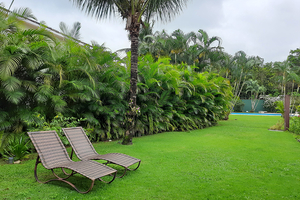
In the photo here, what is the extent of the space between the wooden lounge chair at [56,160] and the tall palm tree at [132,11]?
11.8 feet

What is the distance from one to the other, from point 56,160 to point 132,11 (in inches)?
211

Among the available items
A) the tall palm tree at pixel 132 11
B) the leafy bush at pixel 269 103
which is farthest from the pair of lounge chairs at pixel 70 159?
the leafy bush at pixel 269 103

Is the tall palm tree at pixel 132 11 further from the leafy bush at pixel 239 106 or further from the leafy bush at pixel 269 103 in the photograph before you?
the leafy bush at pixel 269 103

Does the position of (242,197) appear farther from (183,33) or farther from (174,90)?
(183,33)

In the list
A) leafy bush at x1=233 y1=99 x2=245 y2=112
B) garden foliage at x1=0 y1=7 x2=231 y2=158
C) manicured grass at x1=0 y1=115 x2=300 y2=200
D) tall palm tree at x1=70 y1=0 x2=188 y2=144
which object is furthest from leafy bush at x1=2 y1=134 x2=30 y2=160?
leafy bush at x1=233 y1=99 x2=245 y2=112

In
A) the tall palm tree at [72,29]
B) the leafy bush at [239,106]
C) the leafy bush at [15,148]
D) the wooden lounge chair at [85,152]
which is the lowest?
the leafy bush at [15,148]

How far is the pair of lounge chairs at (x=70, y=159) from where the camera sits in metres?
3.25

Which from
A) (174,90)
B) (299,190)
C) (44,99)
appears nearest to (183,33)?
(174,90)

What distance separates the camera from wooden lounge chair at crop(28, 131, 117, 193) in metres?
3.24

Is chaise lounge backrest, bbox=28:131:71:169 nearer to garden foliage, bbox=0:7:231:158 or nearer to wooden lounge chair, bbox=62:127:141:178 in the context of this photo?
wooden lounge chair, bbox=62:127:141:178

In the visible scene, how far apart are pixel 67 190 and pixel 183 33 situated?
21.1 metres

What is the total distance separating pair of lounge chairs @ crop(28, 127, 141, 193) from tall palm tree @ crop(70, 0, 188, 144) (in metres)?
2.99

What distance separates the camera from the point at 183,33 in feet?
72.7

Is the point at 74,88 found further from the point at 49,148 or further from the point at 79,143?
the point at 49,148
